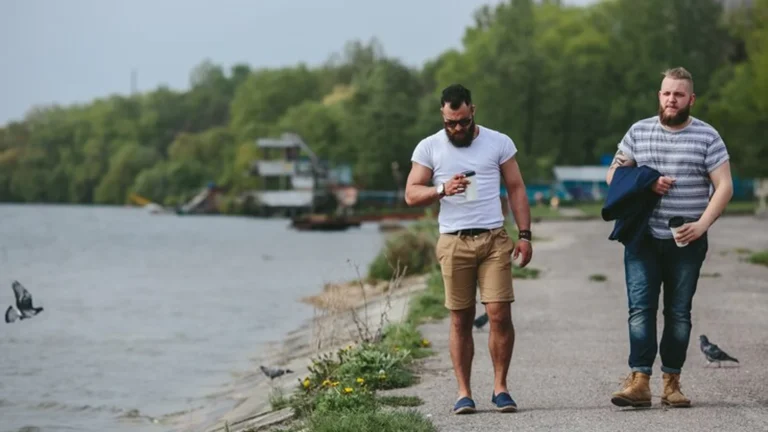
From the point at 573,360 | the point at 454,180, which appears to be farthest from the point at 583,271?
the point at 454,180

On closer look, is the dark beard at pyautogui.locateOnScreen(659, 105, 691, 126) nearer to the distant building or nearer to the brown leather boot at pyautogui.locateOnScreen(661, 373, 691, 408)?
the brown leather boot at pyautogui.locateOnScreen(661, 373, 691, 408)

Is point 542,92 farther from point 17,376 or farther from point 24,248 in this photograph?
point 17,376

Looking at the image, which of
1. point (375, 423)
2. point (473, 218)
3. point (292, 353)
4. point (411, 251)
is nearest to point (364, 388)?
point (375, 423)

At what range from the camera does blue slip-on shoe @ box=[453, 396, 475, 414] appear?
909 centimetres

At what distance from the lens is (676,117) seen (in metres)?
8.84

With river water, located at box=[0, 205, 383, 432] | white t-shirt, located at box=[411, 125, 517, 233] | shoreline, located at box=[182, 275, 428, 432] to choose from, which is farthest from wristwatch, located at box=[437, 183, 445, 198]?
river water, located at box=[0, 205, 383, 432]

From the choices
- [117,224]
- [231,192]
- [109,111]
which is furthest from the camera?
[109,111]

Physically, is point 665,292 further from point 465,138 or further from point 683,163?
point 465,138

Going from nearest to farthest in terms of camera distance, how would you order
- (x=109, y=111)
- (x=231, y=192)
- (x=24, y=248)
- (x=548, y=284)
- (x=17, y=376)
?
1. (x=17, y=376)
2. (x=548, y=284)
3. (x=24, y=248)
4. (x=231, y=192)
5. (x=109, y=111)

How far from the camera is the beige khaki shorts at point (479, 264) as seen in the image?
9023 mm

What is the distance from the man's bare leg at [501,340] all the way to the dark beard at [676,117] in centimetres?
157

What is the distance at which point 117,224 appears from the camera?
11138 centimetres

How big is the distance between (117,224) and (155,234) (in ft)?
68.9

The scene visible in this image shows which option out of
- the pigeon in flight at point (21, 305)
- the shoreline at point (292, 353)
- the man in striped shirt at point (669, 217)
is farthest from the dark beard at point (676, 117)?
the pigeon in flight at point (21, 305)
